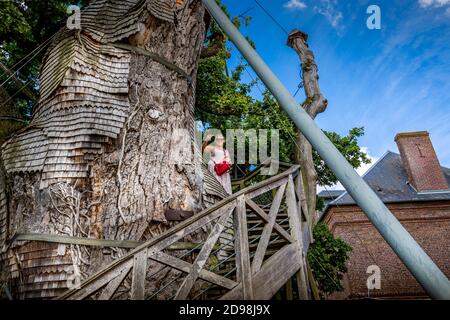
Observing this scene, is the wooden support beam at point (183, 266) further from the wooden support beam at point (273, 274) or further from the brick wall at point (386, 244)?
the brick wall at point (386, 244)

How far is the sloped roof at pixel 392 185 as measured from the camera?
1282 cm

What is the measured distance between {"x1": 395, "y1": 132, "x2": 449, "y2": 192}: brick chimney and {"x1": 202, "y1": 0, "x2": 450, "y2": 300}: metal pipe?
44.2 feet

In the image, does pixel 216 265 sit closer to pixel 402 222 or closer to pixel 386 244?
pixel 386 244

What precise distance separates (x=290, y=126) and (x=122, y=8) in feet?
21.8

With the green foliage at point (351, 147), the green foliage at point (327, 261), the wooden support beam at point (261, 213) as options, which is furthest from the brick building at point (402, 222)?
the wooden support beam at point (261, 213)

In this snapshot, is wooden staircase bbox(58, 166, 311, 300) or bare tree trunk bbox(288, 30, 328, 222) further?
bare tree trunk bbox(288, 30, 328, 222)

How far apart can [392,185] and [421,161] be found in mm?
2046

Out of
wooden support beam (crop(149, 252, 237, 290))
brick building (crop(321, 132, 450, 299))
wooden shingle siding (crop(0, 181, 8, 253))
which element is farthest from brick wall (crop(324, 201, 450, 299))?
wooden shingle siding (crop(0, 181, 8, 253))

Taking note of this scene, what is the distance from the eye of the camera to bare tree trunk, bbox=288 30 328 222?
696cm

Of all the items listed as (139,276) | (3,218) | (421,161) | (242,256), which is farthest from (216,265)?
(421,161)

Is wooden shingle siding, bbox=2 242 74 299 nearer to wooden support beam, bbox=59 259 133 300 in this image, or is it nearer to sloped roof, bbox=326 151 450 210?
wooden support beam, bbox=59 259 133 300
